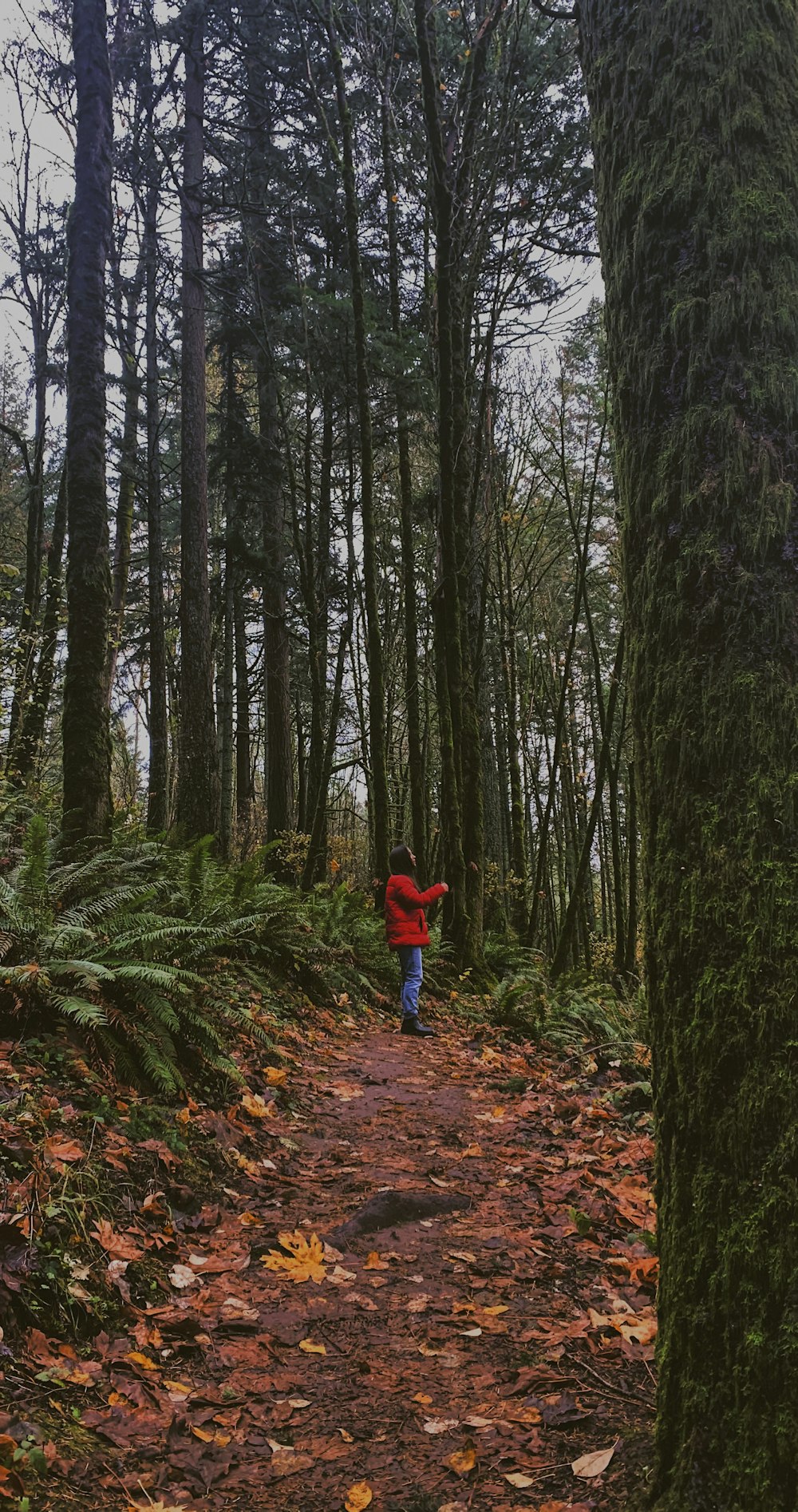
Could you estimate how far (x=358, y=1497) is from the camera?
209cm

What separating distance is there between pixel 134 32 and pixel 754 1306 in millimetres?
17113

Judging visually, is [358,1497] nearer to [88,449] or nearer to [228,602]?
[88,449]

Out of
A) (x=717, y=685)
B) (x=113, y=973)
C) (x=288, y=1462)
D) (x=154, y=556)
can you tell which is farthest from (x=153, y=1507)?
(x=154, y=556)

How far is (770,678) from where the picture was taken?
5.44 ft

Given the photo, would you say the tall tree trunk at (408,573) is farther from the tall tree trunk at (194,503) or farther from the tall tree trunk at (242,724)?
the tall tree trunk at (242,724)

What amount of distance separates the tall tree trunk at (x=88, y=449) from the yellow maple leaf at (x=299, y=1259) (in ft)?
13.5

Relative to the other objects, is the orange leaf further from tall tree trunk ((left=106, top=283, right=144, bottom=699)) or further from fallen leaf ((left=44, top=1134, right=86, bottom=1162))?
tall tree trunk ((left=106, top=283, right=144, bottom=699))

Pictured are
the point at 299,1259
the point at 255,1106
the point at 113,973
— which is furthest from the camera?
the point at 255,1106

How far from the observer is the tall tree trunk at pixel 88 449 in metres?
6.89

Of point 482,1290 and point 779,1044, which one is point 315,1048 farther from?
point 779,1044

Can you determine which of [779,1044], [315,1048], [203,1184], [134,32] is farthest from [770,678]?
[134,32]

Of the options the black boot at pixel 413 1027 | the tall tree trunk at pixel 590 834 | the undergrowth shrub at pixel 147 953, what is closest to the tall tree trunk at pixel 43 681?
the undergrowth shrub at pixel 147 953

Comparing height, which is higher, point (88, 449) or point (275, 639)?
point (275, 639)

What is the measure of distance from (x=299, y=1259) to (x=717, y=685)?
9.79ft
